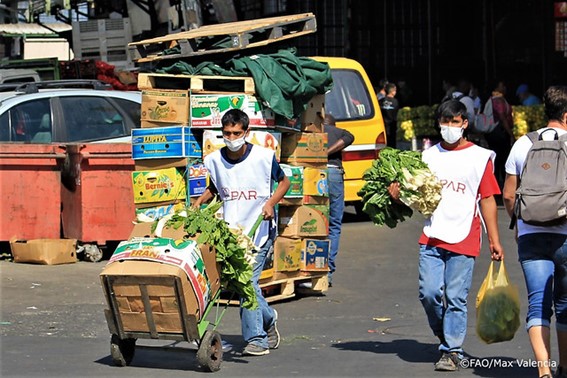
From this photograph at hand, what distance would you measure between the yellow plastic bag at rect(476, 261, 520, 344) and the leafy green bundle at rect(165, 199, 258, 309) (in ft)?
5.14

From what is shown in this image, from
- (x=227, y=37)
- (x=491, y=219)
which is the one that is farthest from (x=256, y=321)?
(x=227, y=37)

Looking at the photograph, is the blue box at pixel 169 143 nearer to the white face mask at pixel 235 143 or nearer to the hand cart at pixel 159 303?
the white face mask at pixel 235 143

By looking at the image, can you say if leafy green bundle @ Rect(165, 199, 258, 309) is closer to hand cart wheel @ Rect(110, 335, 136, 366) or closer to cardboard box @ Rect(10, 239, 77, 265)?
hand cart wheel @ Rect(110, 335, 136, 366)

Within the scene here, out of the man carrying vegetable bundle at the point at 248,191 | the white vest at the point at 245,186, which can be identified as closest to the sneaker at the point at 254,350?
the man carrying vegetable bundle at the point at 248,191

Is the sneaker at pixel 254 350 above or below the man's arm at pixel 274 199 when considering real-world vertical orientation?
below

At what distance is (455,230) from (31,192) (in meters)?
6.49

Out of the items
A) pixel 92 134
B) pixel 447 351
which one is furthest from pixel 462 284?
pixel 92 134

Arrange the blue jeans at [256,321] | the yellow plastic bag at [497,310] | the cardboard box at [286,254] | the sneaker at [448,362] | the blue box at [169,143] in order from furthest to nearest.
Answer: the cardboard box at [286,254] < the blue box at [169,143] < the blue jeans at [256,321] < the sneaker at [448,362] < the yellow plastic bag at [497,310]

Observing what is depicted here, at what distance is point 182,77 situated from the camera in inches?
429

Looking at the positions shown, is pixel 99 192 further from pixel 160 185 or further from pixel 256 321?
pixel 256 321

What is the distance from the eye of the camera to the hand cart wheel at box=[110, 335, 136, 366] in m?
8.02

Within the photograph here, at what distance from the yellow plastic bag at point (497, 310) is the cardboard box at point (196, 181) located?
357cm

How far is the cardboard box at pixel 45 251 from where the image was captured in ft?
41.2

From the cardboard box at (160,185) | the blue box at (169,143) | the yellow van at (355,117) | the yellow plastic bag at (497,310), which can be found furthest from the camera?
the yellow van at (355,117)
